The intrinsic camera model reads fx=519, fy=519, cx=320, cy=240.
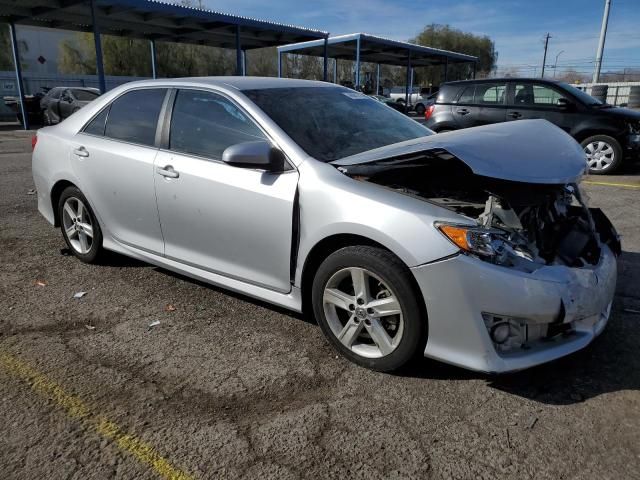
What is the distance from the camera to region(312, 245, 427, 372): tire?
2.66 m

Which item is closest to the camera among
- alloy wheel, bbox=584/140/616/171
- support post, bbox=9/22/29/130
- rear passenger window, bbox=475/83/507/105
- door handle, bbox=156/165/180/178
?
door handle, bbox=156/165/180/178

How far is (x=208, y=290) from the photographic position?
13.3 feet

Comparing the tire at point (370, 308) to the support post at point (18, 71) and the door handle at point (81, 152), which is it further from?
the support post at point (18, 71)

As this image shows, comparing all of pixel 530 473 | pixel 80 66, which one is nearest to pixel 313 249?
pixel 530 473

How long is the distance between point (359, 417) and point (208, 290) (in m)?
1.94

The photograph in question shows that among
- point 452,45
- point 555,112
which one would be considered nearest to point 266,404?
point 555,112

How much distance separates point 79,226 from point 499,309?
12.0 ft

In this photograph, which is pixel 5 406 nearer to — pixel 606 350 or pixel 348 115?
pixel 348 115

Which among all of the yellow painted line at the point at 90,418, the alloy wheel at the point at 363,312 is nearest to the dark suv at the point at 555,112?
the alloy wheel at the point at 363,312

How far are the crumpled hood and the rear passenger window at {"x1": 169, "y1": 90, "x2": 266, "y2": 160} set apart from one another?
29.1 inches

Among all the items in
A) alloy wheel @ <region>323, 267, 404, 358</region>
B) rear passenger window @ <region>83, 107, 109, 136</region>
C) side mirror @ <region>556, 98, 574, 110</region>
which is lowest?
alloy wheel @ <region>323, 267, 404, 358</region>

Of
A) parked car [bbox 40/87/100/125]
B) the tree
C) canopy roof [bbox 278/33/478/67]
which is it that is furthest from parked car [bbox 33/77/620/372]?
the tree

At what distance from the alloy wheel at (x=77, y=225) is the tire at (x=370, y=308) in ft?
8.19

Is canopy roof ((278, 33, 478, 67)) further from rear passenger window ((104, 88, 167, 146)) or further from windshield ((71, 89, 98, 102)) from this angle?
rear passenger window ((104, 88, 167, 146))
